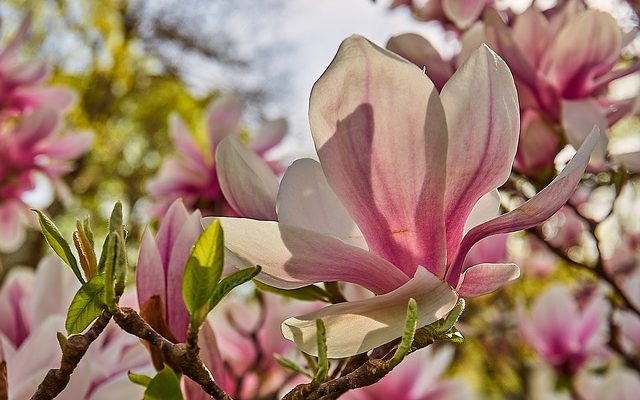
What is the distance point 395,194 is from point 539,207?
2.6 inches

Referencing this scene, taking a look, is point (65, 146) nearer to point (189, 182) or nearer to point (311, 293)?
point (189, 182)

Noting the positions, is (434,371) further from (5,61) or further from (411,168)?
(5,61)

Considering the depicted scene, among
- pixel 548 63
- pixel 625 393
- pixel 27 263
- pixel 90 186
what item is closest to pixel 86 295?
pixel 548 63

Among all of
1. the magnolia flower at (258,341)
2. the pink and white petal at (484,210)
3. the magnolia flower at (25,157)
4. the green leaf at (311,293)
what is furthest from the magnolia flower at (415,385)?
the magnolia flower at (25,157)

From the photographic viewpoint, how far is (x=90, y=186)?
3.73 m

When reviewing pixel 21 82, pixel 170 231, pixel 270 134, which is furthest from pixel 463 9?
pixel 21 82

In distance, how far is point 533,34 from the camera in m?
0.61

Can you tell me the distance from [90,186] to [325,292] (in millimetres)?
3492

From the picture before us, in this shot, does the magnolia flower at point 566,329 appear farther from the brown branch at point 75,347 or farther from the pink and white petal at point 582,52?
the brown branch at point 75,347

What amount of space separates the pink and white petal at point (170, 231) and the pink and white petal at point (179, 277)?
0.01m

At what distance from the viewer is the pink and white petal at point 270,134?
100 centimetres

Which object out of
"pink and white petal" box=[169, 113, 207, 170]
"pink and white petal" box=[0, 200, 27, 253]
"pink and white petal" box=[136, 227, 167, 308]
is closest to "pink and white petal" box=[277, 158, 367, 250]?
"pink and white petal" box=[136, 227, 167, 308]

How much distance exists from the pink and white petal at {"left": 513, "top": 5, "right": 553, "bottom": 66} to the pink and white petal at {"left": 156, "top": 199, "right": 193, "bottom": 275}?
0.33m

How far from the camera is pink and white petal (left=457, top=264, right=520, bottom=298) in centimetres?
34
